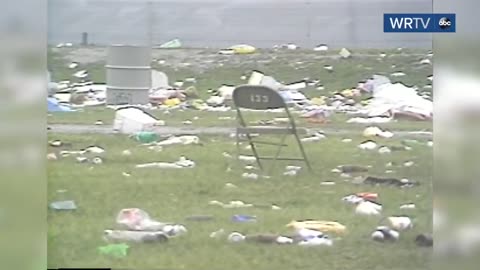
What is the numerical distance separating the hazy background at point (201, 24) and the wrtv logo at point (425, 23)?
0.08 meters

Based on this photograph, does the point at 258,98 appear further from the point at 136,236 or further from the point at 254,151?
the point at 136,236

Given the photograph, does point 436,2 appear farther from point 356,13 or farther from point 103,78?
point 103,78

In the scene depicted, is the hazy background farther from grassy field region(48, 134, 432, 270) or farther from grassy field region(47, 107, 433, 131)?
grassy field region(48, 134, 432, 270)

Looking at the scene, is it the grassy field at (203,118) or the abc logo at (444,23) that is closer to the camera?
the abc logo at (444,23)

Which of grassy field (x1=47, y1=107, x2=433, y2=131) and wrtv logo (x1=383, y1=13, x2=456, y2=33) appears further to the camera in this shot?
grassy field (x1=47, y1=107, x2=433, y2=131)

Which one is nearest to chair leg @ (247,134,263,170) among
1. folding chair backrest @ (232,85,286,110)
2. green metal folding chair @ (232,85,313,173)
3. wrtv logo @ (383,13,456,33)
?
green metal folding chair @ (232,85,313,173)

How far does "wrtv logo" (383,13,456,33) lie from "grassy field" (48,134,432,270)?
0.41m

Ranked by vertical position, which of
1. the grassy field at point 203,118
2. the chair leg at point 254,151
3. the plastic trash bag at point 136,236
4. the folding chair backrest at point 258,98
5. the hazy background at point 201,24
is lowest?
the plastic trash bag at point 136,236

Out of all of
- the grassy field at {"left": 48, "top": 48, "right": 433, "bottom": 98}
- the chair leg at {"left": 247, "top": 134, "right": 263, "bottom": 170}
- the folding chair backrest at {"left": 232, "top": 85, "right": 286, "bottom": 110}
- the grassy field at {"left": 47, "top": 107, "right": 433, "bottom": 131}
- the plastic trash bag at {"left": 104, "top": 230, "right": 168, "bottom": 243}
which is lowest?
the plastic trash bag at {"left": 104, "top": 230, "right": 168, "bottom": 243}

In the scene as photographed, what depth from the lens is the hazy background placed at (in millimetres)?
4461

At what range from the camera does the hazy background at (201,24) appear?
446cm

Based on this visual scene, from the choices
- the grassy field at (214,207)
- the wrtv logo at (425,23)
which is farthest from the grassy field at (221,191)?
the wrtv logo at (425,23)

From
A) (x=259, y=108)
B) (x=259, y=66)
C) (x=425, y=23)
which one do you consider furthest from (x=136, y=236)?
(x=425, y=23)

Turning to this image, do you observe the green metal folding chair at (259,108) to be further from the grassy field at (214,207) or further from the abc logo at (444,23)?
the abc logo at (444,23)
